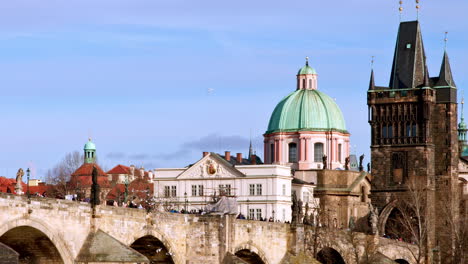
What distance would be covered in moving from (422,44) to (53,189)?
4542 centimetres

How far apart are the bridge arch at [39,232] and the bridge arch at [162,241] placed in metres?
6.29

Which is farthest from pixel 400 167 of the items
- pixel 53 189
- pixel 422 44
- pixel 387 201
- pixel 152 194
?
pixel 53 189

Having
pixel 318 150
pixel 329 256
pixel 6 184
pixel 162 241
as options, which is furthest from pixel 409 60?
pixel 162 241

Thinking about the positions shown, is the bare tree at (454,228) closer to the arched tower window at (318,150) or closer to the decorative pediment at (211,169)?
the decorative pediment at (211,169)

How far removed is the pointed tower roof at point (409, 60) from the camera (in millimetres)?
146875

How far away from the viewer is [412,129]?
477 ft

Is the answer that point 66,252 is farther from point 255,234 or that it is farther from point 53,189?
point 53,189

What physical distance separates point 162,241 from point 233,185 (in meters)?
71.8

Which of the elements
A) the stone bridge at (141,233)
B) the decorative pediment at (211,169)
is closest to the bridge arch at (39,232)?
the stone bridge at (141,233)

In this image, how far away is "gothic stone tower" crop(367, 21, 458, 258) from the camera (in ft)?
473

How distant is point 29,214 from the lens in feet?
199

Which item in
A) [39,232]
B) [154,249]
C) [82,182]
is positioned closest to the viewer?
[39,232]

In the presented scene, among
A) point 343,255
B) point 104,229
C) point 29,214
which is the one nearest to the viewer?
point 29,214

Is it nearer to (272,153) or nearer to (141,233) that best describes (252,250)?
(141,233)
